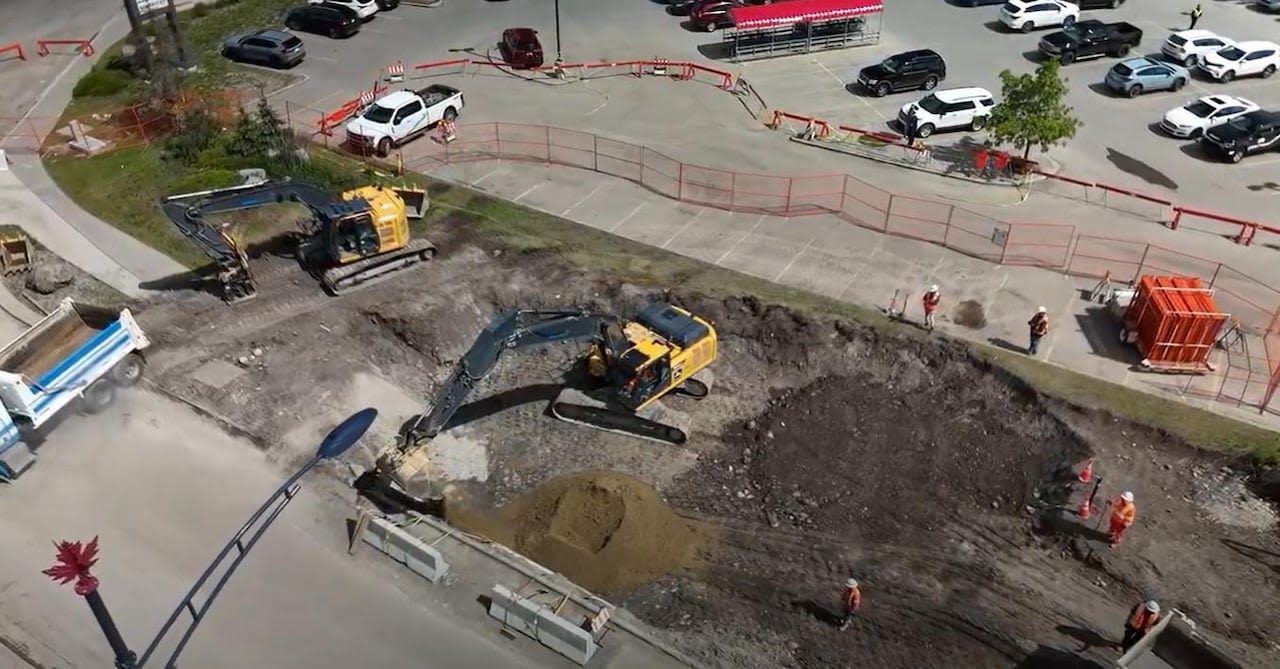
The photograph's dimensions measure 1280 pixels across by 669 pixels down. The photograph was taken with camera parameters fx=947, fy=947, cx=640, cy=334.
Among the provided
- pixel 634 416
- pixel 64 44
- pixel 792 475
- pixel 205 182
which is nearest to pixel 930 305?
pixel 792 475

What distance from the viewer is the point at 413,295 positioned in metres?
28.8

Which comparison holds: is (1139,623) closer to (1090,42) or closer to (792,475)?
(792,475)

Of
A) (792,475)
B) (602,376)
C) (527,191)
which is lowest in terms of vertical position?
(792,475)

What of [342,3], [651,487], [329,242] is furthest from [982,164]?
[342,3]

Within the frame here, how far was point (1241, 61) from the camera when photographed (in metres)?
43.1

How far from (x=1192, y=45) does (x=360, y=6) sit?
40625 mm

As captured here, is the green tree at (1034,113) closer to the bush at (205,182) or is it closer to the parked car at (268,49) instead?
the bush at (205,182)

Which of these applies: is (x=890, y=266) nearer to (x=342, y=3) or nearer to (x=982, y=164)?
Answer: (x=982, y=164)

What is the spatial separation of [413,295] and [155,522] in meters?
10.0

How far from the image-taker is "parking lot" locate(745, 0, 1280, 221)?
36.5m

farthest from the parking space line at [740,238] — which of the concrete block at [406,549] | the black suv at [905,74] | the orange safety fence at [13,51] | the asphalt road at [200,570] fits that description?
the orange safety fence at [13,51]

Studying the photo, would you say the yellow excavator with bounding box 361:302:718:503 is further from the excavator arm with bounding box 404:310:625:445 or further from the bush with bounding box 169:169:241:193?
the bush with bounding box 169:169:241:193

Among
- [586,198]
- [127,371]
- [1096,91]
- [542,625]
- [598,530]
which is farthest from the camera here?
[1096,91]

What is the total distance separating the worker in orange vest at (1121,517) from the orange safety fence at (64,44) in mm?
48846
